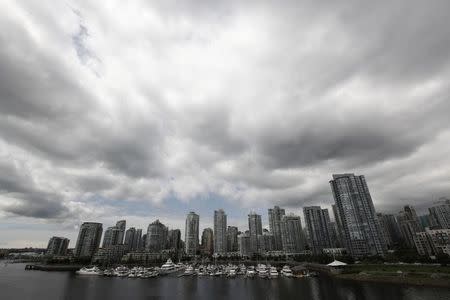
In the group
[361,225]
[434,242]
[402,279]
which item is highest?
[361,225]

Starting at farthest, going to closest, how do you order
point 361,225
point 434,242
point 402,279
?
1. point 361,225
2. point 434,242
3. point 402,279

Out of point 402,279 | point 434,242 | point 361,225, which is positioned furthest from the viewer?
point 361,225

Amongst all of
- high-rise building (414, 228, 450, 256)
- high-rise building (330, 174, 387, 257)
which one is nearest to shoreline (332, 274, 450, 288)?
high-rise building (414, 228, 450, 256)

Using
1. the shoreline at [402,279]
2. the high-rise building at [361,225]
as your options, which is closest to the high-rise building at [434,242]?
the high-rise building at [361,225]

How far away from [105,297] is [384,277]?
100140 millimetres

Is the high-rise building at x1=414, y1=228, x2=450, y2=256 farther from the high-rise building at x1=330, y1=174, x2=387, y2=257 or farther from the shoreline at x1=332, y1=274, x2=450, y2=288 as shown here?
the shoreline at x1=332, y1=274, x2=450, y2=288

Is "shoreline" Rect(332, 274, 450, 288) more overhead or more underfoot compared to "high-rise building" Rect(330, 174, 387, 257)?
more underfoot

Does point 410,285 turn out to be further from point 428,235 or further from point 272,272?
point 428,235

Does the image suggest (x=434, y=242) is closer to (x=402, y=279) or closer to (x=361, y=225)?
(x=361, y=225)

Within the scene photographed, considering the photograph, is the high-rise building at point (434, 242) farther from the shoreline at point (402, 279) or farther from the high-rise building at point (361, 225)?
the shoreline at point (402, 279)

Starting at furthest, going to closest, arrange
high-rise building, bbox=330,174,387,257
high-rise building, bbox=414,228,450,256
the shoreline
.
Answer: high-rise building, bbox=330,174,387,257, high-rise building, bbox=414,228,450,256, the shoreline

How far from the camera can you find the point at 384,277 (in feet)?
293

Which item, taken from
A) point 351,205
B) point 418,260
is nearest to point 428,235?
point 351,205

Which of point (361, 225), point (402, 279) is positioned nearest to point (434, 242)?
point (361, 225)
